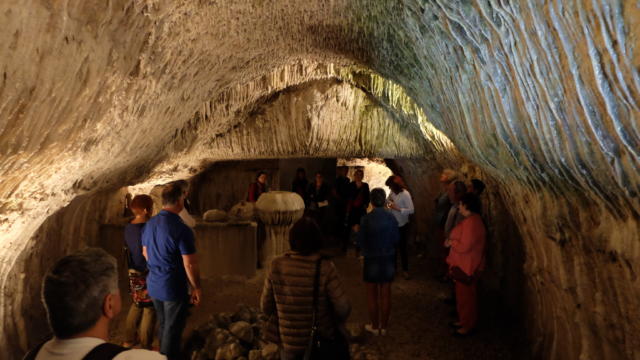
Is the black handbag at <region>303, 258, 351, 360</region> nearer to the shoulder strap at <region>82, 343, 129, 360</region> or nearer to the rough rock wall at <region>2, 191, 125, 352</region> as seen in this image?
the shoulder strap at <region>82, 343, 129, 360</region>

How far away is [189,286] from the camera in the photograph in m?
3.31

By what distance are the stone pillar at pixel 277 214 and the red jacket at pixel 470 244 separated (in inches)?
93.5

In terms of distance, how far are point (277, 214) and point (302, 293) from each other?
11.5ft

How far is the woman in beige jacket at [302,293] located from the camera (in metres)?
2.38

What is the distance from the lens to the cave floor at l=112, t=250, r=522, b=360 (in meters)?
4.08

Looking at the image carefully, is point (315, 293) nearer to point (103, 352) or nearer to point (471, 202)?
point (103, 352)

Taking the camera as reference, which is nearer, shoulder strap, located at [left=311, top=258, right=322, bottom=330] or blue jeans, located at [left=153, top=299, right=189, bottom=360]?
shoulder strap, located at [left=311, top=258, right=322, bottom=330]

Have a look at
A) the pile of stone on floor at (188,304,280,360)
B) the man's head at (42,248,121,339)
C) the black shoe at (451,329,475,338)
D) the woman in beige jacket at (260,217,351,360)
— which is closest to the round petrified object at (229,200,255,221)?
the pile of stone on floor at (188,304,280,360)

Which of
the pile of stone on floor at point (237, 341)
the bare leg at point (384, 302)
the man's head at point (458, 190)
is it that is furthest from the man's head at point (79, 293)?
the man's head at point (458, 190)

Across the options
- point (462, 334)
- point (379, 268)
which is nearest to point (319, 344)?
point (379, 268)

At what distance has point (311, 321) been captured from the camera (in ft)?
7.88

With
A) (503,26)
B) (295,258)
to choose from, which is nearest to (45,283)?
(295,258)

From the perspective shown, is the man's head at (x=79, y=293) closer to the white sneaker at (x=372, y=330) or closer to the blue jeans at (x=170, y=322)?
the blue jeans at (x=170, y=322)

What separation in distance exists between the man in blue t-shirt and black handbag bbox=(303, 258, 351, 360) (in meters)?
1.17
